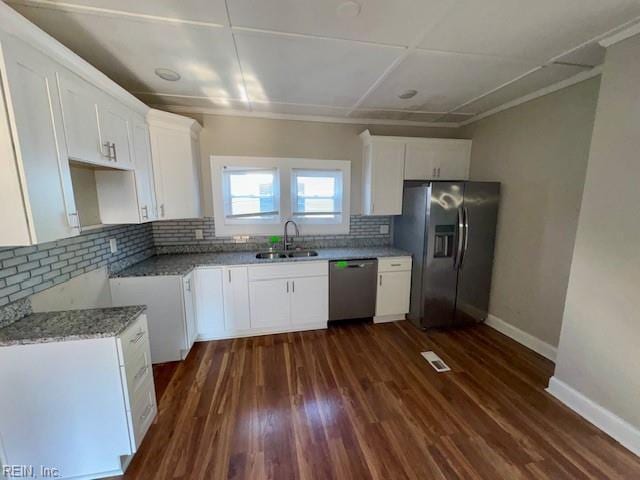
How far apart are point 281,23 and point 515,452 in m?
2.91

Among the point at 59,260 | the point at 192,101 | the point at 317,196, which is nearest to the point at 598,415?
the point at 317,196

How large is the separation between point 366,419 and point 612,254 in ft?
6.43

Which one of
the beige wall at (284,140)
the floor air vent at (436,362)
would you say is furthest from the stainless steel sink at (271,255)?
the floor air vent at (436,362)

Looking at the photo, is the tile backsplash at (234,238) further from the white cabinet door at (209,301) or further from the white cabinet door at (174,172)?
the white cabinet door at (209,301)

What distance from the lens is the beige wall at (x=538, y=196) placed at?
2.28 m

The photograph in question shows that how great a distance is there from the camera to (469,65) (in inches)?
78.4

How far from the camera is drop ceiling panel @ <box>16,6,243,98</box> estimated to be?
1465 millimetres

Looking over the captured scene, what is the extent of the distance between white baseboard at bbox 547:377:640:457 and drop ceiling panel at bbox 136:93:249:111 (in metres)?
3.79

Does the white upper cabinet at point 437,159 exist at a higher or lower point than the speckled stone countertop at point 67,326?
higher

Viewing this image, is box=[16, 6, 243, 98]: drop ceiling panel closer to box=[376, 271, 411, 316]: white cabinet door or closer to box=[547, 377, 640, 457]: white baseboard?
box=[376, 271, 411, 316]: white cabinet door

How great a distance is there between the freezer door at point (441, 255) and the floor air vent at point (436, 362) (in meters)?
0.48

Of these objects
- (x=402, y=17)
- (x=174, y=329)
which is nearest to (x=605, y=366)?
(x=402, y=17)

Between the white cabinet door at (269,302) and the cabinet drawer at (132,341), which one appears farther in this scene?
the white cabinet door at (269,302)

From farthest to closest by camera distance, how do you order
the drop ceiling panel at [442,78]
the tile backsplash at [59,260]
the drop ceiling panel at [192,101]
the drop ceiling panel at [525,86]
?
the drop ceiling panel at [192,101] < the drop ceiling panel at [525,86] < the drop ceiling panel at [442,78] < the tile backsplash at [59,260]
